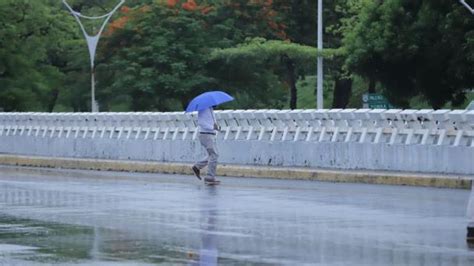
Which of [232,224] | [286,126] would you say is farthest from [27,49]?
[232,224]

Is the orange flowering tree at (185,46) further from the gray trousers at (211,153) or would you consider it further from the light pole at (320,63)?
the gray trousers at (211,153)

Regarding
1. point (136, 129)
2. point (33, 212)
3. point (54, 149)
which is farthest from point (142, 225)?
point (54, 149)

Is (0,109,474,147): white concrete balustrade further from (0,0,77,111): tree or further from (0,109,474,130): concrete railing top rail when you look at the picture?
(0,0,77,111): tree

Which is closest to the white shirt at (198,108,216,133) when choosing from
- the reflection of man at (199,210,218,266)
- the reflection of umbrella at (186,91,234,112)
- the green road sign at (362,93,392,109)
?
the reflection of umbrella at (186,91,234,112)

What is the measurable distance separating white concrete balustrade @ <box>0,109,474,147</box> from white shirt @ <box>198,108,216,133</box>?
166 inches

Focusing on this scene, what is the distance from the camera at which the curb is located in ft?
74.5

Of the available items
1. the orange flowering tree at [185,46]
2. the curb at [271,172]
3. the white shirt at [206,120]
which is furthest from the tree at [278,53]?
the white shirt at [206,120]

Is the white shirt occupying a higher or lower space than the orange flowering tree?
lower

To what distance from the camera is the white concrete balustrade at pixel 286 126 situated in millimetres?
24922

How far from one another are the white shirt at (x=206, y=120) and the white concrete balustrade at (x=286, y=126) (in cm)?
421

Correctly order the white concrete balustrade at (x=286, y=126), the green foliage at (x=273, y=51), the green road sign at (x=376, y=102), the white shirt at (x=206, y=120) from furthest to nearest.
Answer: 1. the green foliage at (x=273, y=51)
2. the green road sign at (x=376, y=102)
3. the white concrete balustrade at (x=286, y=126)
4. the white shirt at (x=206, y=120)

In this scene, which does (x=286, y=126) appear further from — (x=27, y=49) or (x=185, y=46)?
(x=27, y=49)

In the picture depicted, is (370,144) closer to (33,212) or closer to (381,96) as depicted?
(33,212)

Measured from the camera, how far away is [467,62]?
4181 cm
